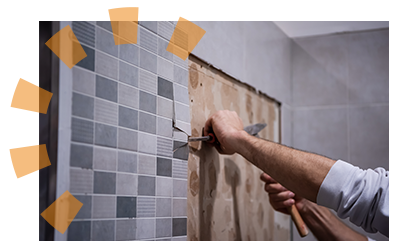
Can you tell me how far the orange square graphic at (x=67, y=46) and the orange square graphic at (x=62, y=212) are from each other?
23cm

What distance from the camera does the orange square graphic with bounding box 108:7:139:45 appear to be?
701 millimetres

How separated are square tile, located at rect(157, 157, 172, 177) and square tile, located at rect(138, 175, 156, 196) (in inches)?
1.2

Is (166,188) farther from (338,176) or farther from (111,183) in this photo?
(338,176)

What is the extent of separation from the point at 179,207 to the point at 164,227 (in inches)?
2.8

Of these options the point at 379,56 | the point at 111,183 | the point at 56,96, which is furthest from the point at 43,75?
the point at 379,56

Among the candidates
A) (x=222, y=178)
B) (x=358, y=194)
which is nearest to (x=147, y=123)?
(x=222, y=178)

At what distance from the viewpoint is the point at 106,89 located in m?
0.67

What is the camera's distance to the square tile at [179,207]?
832 mm

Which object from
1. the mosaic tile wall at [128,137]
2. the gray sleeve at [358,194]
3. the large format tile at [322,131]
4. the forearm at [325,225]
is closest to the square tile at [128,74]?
the mosaic tile wall at [128,137]

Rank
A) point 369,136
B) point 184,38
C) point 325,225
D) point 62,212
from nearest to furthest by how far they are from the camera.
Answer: point 62,212 → point 184,38 → point 325,225 → point 369,136

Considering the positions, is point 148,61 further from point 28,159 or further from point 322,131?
point 322,131

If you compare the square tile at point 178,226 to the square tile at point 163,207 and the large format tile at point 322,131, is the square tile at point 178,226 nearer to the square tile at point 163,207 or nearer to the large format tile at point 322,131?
the square tile at point 163,207

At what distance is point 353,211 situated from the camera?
0.77 m

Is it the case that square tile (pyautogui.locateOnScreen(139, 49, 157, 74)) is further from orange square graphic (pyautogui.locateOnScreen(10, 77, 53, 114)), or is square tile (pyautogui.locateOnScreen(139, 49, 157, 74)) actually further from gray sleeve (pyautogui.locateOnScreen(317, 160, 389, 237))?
gray sleeve (pyautogui.locateOnScreen(317, 160, 389, 237))
